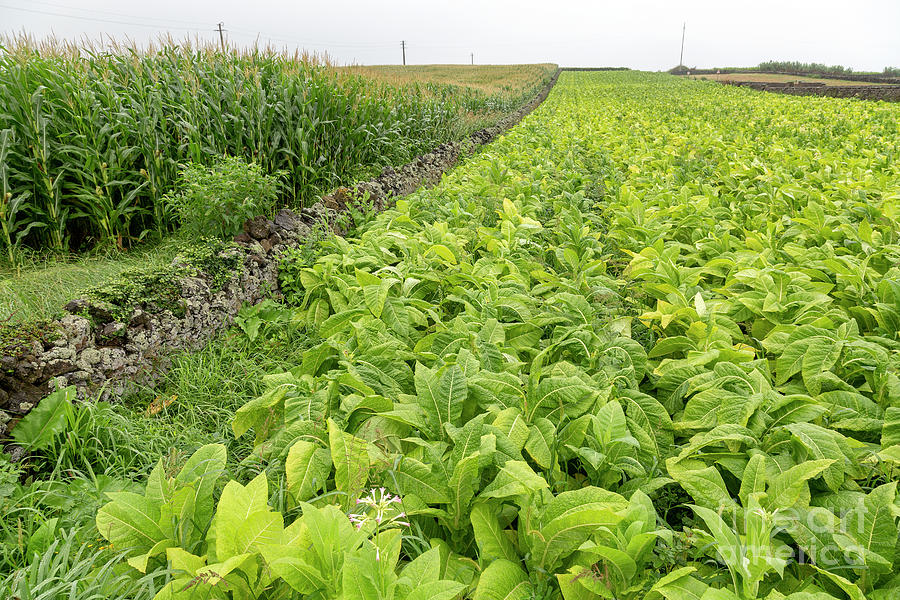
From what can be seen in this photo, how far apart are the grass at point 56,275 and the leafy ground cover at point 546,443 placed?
1.34 metres

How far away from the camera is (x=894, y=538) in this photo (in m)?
1.34

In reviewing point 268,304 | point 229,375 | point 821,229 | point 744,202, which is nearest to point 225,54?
point 268,304

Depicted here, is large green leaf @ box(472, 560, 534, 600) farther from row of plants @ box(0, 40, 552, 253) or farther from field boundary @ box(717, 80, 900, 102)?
field boundary @ box(717, 80, 900, 102)

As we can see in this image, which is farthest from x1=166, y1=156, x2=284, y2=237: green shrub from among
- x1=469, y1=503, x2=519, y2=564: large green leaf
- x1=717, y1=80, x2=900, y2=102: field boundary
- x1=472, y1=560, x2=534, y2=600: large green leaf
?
x1=717, y1=80, x2=900, y2=102: field boundary

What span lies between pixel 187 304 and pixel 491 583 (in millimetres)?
2754

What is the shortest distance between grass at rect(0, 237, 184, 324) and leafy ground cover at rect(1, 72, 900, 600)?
1.34 metres

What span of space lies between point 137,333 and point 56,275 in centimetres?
204

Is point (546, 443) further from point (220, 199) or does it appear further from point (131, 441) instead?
point (220, 199)

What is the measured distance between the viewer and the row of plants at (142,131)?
15.9 feet

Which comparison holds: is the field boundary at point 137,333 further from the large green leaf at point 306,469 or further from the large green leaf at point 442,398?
the large green leaf at point 442,398

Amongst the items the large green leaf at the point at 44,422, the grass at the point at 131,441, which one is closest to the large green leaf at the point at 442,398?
the grass at the point at 131,441

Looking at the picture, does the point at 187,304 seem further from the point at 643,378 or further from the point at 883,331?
the point at 883,331

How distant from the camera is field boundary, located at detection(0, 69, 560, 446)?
2416 millimetres

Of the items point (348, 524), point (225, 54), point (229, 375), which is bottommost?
point (229, 375)
